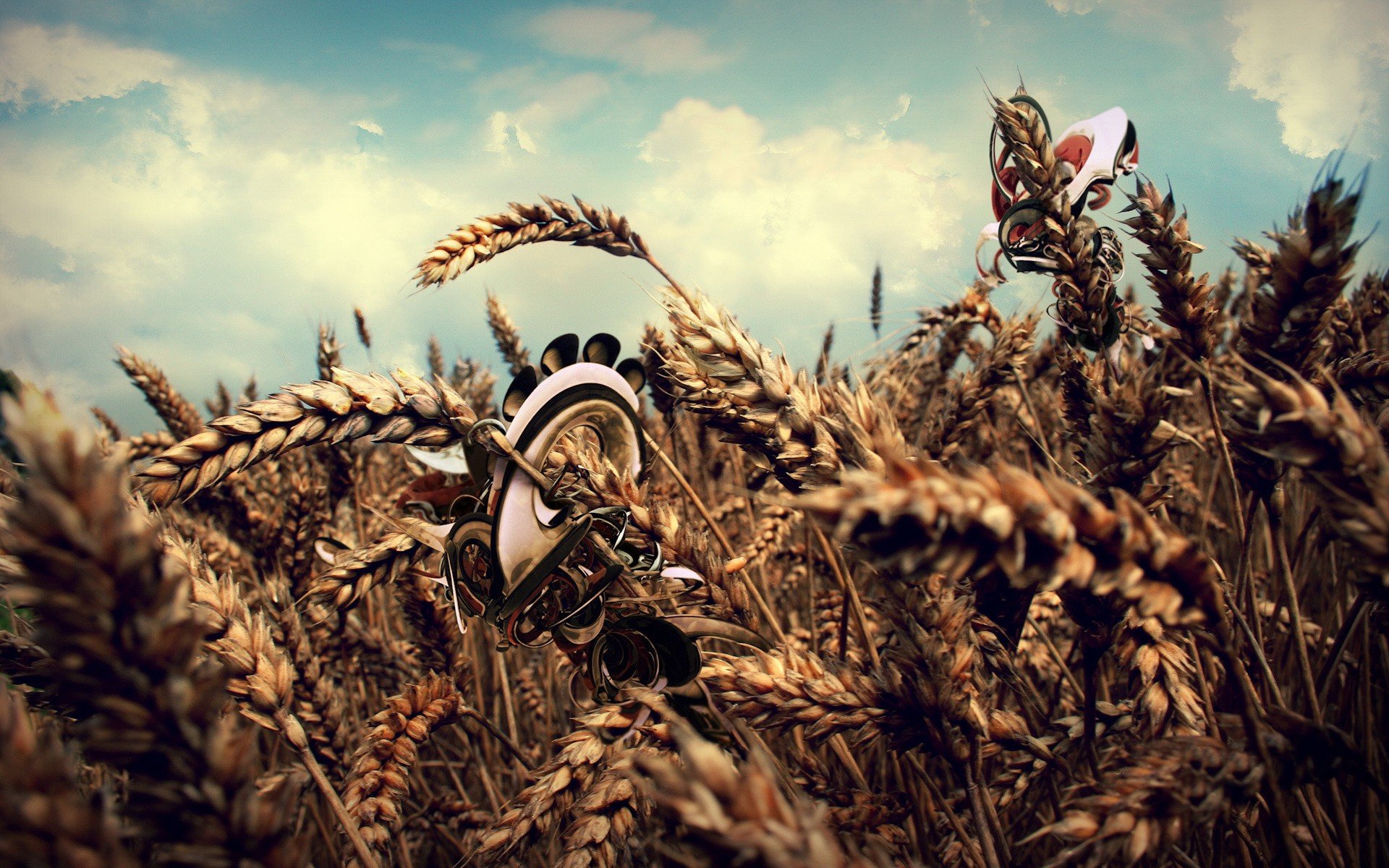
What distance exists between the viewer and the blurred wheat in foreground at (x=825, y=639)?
1.51 feet

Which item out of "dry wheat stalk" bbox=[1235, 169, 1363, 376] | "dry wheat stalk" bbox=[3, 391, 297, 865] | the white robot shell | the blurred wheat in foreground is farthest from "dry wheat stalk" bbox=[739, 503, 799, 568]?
"dry wheat stalk" bbox=[3, 391, 297, 865]

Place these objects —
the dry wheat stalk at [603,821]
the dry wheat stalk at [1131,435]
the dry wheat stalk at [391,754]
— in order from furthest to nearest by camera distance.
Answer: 1. the dry wheat stalk at [391,754]
2. the dry wheat stalk at [603,821]
3. the dry wheat stalk at [1131,435]

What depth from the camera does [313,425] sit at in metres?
1.02

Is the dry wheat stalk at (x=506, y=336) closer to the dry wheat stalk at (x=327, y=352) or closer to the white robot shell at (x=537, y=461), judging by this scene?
the dry wheat stalk at (x=327, y=352)

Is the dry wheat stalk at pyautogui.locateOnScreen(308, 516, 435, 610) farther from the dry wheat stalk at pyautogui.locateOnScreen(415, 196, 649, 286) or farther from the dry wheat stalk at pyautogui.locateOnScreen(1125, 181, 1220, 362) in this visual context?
the dry wheat stalk at pyautogui.locateOnScreen(1125, 181, 1220, 362)

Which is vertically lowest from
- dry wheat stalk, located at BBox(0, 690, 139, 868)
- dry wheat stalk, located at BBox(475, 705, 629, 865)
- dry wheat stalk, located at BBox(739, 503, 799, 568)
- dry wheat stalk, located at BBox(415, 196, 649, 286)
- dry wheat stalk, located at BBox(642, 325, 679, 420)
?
dry wheat stalk, located at BBox(475, 705, 629, 865)

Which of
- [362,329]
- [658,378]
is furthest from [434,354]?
[658,378]

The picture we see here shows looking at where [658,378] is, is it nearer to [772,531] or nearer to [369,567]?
[772,531]

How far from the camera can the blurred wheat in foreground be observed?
0.46m

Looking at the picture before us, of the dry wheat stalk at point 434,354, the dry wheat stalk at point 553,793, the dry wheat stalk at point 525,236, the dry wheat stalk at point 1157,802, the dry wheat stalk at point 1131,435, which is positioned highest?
the dry wheat stalk at point 434,354

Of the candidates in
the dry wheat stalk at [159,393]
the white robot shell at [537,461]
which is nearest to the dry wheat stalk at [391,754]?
the white robot shell at [537,461]

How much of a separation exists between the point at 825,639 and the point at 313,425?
1743 millimetres

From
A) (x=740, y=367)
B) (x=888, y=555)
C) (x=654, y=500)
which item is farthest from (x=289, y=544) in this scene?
(x=888, y=555)

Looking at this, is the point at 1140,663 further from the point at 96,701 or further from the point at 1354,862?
the point at 96,701
